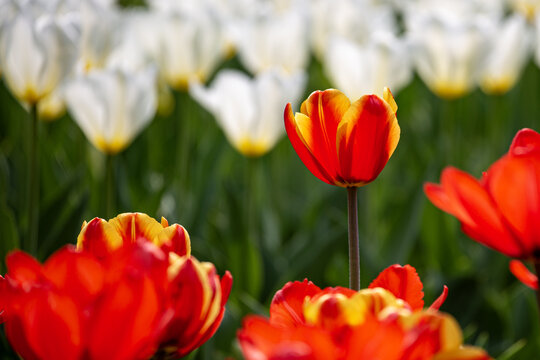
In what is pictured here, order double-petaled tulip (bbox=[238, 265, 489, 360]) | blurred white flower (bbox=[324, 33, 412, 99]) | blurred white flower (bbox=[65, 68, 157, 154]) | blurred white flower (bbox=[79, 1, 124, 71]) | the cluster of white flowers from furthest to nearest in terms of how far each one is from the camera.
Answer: blurred white flower (bbox=[324, 33, 412, 99])
blurred white flower (bbox=[79, 1, 124, 71])
blurred white flower (bbox=[65, 68, 157, 154])
the cluster of white flowers
double-petaled tulip (bbox=[238, 265, 489, 360])

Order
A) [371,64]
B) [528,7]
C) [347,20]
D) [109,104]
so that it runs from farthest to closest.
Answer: [528,7] < [347,20] < [371,64] < [109,104]

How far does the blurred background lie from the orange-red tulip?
1.38ft

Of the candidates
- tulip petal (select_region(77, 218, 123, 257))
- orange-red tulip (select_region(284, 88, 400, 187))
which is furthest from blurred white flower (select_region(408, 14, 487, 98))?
tulip petal (select_region(77, 218, 123, 257))

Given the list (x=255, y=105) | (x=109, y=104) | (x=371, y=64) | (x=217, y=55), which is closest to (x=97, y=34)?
(x=109, y=104)

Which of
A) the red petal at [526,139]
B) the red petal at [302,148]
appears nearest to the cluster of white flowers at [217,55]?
the red petal at [302,148]

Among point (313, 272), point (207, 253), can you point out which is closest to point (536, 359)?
point (313, 272)

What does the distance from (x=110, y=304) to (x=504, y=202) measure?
21 centimetres

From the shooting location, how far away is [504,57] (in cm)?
186

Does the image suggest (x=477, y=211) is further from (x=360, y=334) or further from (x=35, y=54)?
(x=35, y=54)

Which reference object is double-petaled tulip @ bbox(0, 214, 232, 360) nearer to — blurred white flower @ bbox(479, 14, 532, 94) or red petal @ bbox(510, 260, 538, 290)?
red petal @ bbox(510, 260, 538, 290)

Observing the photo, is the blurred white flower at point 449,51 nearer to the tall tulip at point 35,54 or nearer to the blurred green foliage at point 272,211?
the blurred green foliage at point 272,211

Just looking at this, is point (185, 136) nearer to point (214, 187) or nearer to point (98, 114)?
point (214, 187)

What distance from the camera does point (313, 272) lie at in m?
1.32

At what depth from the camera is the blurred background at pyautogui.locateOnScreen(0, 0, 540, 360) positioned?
4.10 ft
